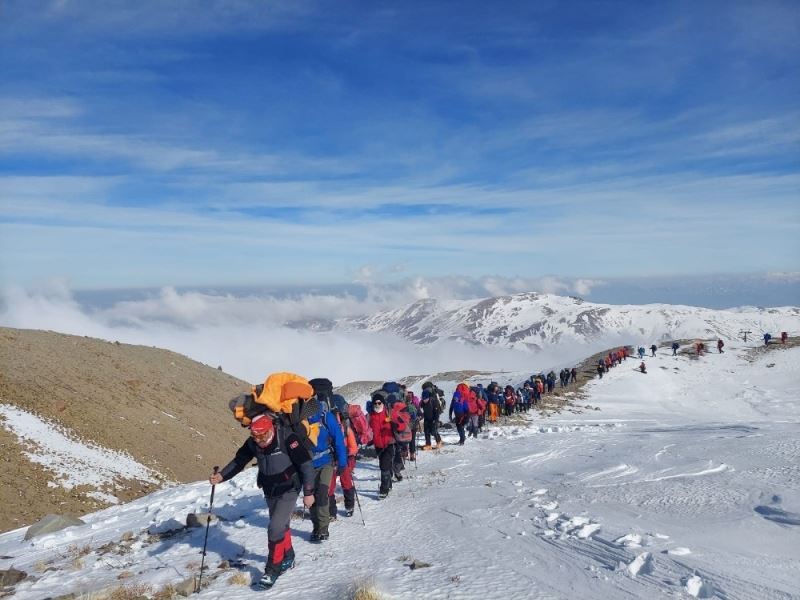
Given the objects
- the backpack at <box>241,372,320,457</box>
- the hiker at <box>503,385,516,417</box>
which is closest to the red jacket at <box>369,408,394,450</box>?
the backpack at <box>241,372,320,457</box>

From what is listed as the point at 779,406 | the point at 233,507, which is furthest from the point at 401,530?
the point at 779,406

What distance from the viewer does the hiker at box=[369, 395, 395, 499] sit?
36.2ft

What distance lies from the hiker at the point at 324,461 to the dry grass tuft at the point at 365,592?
2.17m

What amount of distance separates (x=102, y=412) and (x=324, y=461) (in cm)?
2217

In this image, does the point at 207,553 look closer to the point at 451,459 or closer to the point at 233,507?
the point at 233,507

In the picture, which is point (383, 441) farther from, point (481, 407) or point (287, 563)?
point (481, 407)

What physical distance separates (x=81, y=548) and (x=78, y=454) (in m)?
13.9

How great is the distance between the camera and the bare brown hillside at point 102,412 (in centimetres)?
1838

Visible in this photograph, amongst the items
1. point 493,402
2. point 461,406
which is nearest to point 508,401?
point 493,402

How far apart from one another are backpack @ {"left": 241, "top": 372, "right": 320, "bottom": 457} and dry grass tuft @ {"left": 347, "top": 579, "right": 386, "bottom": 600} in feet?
5.41

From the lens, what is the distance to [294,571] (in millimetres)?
6938

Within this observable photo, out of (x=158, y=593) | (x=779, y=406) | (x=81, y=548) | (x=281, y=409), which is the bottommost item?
(x=779, y=406)

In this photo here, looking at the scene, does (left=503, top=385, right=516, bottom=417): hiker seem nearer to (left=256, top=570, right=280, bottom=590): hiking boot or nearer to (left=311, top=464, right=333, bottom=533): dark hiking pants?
(left=311, top=464, right=333, bottom=533): dark hiking pants

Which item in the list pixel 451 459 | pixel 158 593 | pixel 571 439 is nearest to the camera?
pixel 158 593
